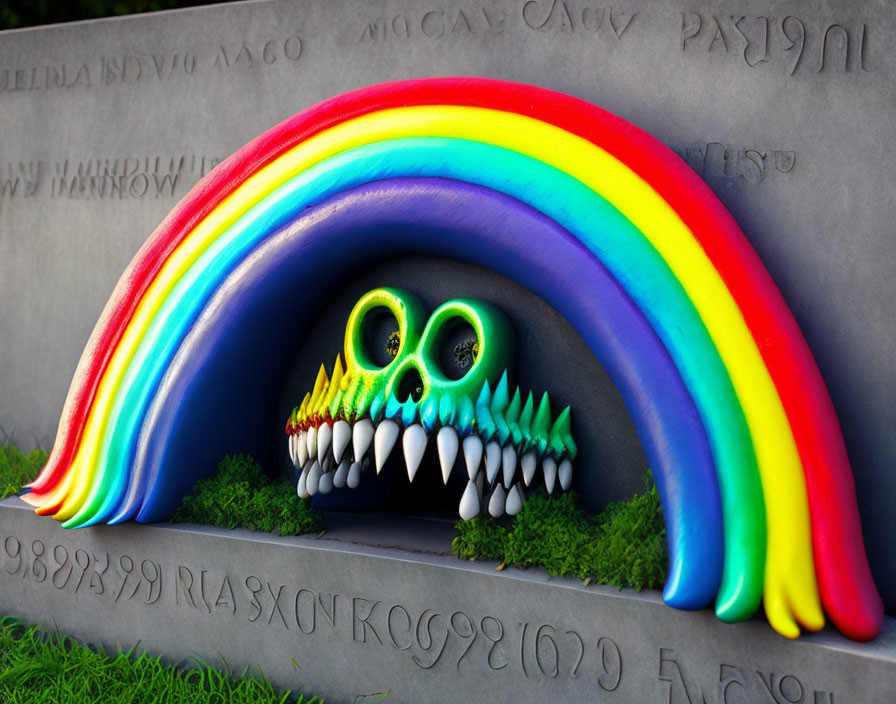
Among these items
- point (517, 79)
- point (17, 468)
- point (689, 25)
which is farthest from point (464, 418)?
point (17, 468)

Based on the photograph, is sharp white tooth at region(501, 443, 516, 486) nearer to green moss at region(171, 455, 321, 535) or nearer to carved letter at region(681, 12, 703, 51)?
green moss at region(171, 455, 321, 535)

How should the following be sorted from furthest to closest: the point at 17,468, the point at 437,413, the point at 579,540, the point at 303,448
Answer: the point at 17,468
the point at 303,448
the point at 437,413
the point at 579,540

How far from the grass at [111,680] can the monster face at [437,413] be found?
70 centimetres

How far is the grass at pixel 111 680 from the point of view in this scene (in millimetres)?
3350

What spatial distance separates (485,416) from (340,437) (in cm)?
52

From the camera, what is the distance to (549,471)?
3273 mm

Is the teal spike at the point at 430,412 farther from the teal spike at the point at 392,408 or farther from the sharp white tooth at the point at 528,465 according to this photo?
the sharp white tooth at the point at 528,465

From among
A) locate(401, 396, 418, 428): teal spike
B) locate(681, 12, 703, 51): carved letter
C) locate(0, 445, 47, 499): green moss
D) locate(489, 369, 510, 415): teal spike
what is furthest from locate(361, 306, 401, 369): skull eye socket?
locate(0, 445, 47, 499): green moss

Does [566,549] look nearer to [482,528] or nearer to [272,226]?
[482,528]

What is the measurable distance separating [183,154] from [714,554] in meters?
2.90

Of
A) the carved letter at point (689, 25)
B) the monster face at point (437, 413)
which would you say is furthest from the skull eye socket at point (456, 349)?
the carved letter at point (689, 25)

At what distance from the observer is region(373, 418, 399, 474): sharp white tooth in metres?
3.25

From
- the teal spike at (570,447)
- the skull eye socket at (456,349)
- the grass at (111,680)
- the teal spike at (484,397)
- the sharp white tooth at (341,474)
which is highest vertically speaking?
the skull eye socket at (456,349)

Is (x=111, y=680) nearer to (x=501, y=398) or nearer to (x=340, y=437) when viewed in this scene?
(x=340, y=437)
